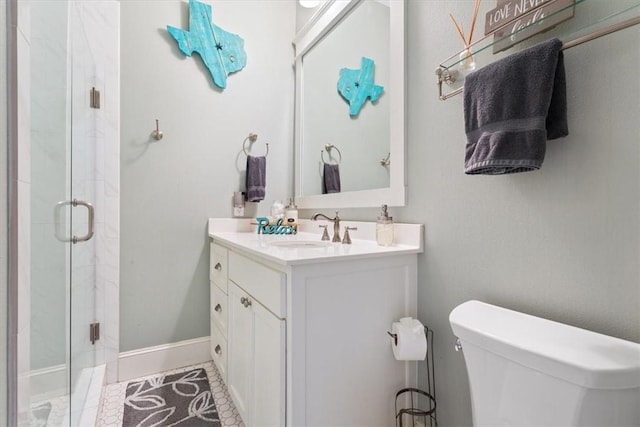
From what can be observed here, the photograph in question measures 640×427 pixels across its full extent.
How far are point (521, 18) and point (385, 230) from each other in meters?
0.78

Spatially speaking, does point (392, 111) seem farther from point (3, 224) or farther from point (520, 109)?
point (3, 224)

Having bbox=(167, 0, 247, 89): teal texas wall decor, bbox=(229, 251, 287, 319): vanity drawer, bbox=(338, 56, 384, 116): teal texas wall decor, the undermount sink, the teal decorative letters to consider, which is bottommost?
bbox=(229, 251, 287, 319): vanity drawer

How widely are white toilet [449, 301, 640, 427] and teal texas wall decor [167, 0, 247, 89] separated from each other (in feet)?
6.25

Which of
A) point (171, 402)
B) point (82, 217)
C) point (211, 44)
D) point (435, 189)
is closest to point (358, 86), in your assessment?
point (435, 189)

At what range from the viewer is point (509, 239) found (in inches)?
35.8

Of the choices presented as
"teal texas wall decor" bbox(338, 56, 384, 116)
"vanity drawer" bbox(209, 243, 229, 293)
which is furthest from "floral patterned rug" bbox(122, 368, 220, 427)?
"teal texas wall decor" bbox(338, 56, 384, 116)

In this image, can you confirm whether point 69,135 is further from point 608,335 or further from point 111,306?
point 608,335

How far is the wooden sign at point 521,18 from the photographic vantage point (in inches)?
29.9

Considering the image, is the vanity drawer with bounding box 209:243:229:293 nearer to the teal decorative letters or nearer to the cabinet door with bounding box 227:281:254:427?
the cabinet door with bounding box 227:281:254:427

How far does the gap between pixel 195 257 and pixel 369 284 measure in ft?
4.09

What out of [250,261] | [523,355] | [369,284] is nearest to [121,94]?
[250,261]

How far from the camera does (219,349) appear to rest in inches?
63.2

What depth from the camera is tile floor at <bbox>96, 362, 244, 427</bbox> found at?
1344 millimetres

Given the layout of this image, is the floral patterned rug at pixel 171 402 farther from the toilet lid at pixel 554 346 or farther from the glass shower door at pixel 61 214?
the toilet lid at pixel 554 346
